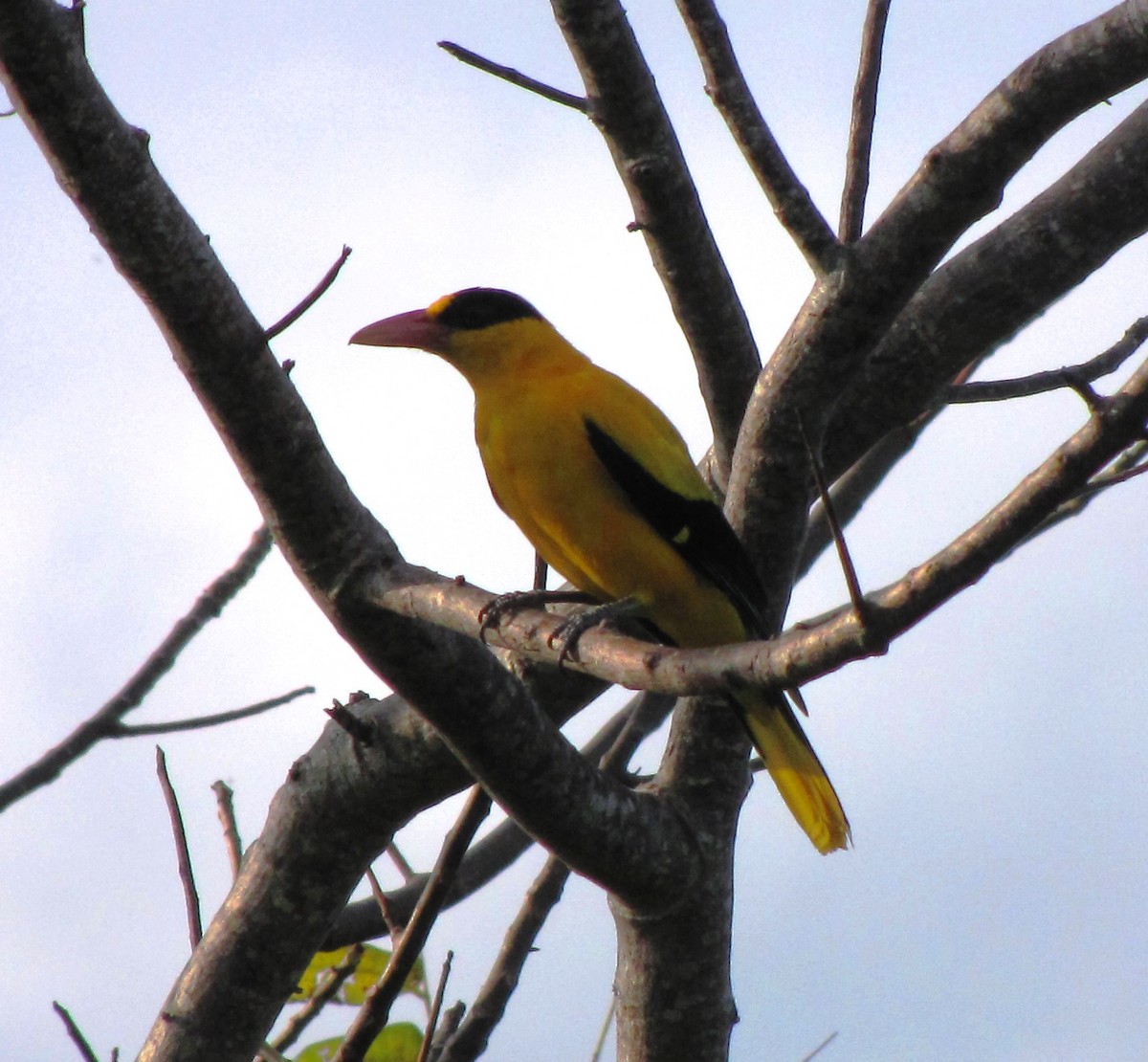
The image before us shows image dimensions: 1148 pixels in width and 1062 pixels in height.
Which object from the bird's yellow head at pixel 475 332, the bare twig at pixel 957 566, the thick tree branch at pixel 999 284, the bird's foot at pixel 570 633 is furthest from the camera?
the bird's yellow head at pixel 475 332

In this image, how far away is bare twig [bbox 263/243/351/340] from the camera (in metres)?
3.05

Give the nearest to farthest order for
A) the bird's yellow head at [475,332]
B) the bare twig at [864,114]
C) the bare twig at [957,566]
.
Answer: the bare twig at [957,566] < the bare twig at [864,114] < the bird's yellow head at [475,332]

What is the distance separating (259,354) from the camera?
2.94 m

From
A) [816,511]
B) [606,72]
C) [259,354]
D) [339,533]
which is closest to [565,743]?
[339,533]

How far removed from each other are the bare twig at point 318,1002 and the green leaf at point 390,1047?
68mm

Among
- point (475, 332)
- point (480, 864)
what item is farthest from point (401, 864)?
point (475, 332)

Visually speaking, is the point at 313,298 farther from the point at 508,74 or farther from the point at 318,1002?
the point at 318,1002

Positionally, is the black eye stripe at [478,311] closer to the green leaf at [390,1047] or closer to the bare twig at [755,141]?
the bare twig at [755,141]

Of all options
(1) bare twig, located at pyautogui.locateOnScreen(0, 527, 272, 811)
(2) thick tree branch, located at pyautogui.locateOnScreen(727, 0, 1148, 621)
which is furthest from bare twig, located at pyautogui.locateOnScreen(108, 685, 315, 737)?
(2) thick tree branch, located at pyautogui.locateOnScreen(727, 0, 1148, 621)

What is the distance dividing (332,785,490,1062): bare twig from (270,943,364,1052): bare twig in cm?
58

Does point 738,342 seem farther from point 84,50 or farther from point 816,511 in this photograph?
point 84,50

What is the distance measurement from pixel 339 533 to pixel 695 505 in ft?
4.83

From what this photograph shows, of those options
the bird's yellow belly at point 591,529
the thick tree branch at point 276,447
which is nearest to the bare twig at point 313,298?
the thick tree branch at point 276,447

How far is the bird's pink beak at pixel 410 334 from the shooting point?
5.24 meters
